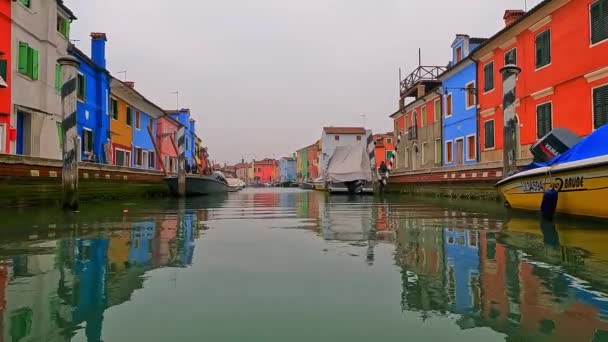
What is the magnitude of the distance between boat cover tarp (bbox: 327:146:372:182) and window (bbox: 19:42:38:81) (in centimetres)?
1441

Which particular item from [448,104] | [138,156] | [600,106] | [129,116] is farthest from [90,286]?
[138,156]

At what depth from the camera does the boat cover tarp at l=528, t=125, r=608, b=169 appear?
709 cm

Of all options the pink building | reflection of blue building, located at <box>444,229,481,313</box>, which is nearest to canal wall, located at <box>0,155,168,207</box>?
reflection of blue building, located at <box>444,229,481,313</box>

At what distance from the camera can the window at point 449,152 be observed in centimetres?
2667

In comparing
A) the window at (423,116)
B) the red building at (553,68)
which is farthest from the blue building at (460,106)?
the window at (423,116)

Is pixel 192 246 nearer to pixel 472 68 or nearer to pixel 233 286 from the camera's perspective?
pixel 233 286

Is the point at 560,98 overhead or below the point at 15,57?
below

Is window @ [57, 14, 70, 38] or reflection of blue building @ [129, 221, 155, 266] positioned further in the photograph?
window @ [57, 14, 70, 38]

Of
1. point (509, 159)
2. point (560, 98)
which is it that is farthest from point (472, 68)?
point (509, 159)

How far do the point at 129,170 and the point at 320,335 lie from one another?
17943 mm

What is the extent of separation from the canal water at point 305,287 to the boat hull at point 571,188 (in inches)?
38.0

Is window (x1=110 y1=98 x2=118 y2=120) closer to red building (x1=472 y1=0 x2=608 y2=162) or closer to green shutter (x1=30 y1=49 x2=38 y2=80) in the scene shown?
green shutter (x1=30 y1=49 x2=38 y2=80)

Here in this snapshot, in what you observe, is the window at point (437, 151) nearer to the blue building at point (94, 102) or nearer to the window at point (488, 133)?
the window at point (488, 133)

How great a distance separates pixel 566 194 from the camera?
7676mm
